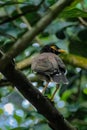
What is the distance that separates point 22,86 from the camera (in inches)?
45.5

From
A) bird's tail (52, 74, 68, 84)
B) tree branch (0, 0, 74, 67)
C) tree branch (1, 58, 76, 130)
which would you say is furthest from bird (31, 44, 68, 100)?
tree branch (0, 0, 74, 67)

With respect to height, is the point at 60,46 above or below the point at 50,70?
below

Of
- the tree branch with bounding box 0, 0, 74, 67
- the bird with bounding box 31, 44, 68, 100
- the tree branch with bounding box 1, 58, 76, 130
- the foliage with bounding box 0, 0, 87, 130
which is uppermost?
the tree branch with bounding box 0, 0, 74, 67

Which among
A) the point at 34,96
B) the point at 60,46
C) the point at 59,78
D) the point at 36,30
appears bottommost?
the point at 60,46

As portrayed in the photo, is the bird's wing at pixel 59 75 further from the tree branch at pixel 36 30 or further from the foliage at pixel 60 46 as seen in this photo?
the tree branch at pixel 36 30

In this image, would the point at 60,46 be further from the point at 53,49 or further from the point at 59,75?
the point at 59,75

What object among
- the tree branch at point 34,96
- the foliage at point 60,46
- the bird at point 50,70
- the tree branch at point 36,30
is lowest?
the foliage at point 60,46

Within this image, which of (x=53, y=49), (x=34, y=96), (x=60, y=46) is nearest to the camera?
(x=34, y=96)

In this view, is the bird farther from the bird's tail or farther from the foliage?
the foliage

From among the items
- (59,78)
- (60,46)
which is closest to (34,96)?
(59,78)

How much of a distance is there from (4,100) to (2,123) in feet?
2.03

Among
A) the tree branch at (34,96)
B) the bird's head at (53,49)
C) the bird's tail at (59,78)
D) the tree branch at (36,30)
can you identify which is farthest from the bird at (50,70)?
the tree branch at (36,30)

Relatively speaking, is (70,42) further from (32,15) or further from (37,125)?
Answer: (37,125)

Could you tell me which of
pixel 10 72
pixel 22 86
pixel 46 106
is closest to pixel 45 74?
pixel 46 106
